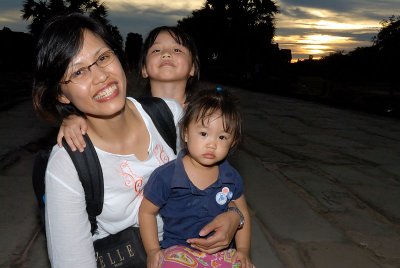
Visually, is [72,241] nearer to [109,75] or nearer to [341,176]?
[109,75]

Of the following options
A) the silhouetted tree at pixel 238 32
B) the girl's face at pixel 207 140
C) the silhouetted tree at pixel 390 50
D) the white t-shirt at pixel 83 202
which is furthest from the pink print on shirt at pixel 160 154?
the silhouetted tree at pixel 238 32

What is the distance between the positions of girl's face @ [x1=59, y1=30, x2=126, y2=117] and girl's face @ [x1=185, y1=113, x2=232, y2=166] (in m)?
0.33

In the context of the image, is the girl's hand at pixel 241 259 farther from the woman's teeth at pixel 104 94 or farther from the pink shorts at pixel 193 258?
the woman's teeth at pixel 104 94

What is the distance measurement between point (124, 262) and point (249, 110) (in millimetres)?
8355

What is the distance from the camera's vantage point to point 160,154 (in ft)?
5.62

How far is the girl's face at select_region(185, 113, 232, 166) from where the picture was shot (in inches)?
66.4

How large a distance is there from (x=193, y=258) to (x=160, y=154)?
0.43 m

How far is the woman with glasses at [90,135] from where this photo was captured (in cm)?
141

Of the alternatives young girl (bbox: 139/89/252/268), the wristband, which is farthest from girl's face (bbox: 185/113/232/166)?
the wristband

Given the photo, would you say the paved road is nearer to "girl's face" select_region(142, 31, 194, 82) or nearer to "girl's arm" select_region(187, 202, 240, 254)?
"girl's face" select_region(142, 31, 194, 82)

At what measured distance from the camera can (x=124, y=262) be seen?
60.9 inches

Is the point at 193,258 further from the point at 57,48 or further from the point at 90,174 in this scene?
the point at 57,48

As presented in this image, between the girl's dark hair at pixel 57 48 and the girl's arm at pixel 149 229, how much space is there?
55 centimetres

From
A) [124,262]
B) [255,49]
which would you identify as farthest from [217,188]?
[255,49]
